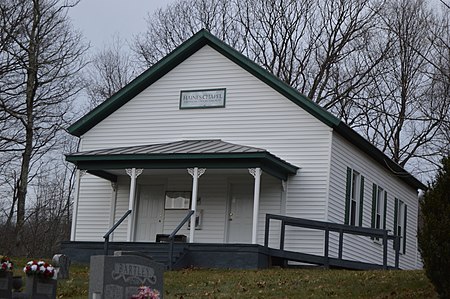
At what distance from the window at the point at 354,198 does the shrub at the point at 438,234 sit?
13.0 m

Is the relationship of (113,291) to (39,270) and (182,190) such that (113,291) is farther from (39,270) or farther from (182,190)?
(182,190)

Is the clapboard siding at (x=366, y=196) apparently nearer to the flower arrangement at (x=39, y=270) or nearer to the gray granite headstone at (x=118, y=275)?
the flower arrangement at (x=39, y=270)

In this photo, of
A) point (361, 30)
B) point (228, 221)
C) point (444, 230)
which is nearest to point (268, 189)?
point (228, 221)

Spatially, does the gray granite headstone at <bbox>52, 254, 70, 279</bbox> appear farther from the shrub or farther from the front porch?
the shrub

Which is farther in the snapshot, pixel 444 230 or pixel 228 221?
pixel 228 221

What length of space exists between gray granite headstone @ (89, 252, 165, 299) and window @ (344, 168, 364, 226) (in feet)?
50.0

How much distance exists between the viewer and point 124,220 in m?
29.1

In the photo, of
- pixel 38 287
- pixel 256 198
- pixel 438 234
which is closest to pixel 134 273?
pixel 38 287

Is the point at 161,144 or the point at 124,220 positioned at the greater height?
the point at 161,144

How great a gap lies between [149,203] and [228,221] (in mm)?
2930

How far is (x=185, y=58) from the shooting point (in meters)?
29.5

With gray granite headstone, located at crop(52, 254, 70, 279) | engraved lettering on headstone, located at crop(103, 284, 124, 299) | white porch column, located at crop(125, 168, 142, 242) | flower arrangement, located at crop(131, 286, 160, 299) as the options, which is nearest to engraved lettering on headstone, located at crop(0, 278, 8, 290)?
engraved lettering on headstone, located at crop(103, 284, 124, 299)

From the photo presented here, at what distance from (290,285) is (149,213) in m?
11.0

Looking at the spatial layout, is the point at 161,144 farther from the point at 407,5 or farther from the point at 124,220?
the point at 407,5
